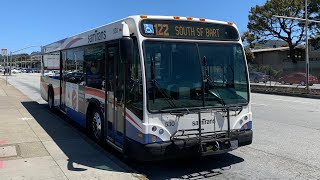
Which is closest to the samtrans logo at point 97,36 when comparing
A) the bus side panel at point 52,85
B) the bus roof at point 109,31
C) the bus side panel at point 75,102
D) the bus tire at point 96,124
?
the bus roof at point 109,31

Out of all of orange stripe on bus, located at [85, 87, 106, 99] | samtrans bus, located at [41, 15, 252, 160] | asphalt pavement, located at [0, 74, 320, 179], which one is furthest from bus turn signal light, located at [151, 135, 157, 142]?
orange stripe on bus, located at [85, 87, 106, 99]

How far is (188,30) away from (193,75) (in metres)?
0.85

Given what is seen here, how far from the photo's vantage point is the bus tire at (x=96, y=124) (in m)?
8.48

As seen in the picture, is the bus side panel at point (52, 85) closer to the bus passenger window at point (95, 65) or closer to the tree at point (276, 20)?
the bus passenger window at point (95, 65)

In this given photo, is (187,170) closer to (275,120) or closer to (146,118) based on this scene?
(146,118)

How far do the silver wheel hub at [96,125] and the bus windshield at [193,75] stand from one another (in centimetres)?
256

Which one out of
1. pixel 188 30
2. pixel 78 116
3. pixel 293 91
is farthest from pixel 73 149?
pixel 293 91

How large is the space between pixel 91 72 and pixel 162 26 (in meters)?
2.98

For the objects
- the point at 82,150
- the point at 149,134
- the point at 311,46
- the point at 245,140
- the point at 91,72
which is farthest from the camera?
the point at 311,46

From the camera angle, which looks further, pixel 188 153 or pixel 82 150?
pixel 82 150

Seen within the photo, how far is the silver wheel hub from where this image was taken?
28.5 feet

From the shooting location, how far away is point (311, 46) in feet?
222

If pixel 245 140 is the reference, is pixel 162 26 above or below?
above

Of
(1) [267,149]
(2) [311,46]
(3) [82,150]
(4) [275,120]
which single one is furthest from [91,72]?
(2) [311,46]
